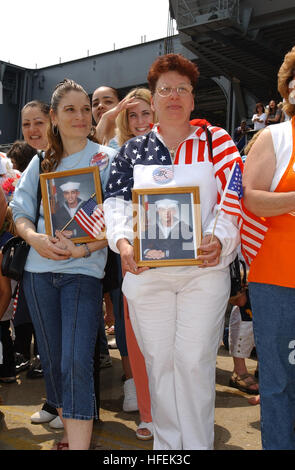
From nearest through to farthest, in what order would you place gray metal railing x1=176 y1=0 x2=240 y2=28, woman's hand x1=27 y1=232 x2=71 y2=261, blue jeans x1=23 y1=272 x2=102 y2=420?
blue jeans x1=23 y1=272 x2=102 y2=420 < woman's hand x1=27 y1=232 x2=71 y2=261 < gray metal railing x1=176 y1=0 x2=240 y2=28

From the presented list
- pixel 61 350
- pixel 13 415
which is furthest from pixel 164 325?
pixel 13 415

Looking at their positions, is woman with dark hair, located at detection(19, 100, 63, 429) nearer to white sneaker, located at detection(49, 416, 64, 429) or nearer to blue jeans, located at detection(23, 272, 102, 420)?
white sneaker, located at detection(49, 416, 64, 429)

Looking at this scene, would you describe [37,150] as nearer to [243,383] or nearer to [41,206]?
[41,206]

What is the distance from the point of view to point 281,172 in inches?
95.8

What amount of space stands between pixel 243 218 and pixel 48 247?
113 centimetres

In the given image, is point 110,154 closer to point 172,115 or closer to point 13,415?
point 172,115

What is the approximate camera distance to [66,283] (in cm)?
286

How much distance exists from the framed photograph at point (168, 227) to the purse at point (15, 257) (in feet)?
2.93

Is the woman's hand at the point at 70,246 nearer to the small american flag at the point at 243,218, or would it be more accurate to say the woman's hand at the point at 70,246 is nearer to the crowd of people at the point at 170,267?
the crowd of people at the point at 170,267

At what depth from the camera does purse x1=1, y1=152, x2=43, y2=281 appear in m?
3.01

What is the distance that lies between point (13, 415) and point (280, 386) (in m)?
2.27

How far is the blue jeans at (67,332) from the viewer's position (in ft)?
8.77

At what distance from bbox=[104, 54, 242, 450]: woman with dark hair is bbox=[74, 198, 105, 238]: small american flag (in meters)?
0.15

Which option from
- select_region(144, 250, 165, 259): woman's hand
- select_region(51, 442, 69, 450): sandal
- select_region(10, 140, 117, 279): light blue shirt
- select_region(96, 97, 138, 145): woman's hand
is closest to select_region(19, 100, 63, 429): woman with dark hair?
select_region(96, 97, 138, 145): woman's hand
